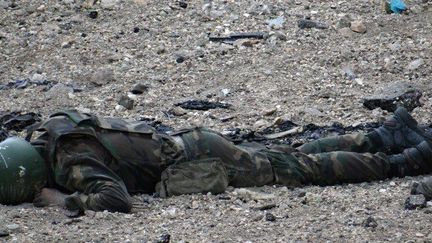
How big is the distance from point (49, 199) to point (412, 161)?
2.11 meters

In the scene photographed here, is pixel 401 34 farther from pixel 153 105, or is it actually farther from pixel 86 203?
pixel 86 203

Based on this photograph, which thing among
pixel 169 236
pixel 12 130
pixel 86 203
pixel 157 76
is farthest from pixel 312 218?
pixel 157 76

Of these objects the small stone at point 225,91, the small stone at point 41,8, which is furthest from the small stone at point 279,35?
the small stone at point 41,8

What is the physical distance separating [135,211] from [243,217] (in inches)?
23.2

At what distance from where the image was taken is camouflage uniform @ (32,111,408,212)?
5.70 meters

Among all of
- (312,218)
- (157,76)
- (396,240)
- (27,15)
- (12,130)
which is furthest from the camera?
(27,15)

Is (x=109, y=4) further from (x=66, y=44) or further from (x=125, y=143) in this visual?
(x=125, y=143)

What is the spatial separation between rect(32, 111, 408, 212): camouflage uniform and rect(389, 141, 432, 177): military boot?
0.16ft

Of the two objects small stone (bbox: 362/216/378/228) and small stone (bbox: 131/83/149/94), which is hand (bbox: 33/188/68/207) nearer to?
small stone (bbox: 362/216/378/228)

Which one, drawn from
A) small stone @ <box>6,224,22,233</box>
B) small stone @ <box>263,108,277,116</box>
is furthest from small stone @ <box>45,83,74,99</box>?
small stone @ <box>6,224,22,233</box>

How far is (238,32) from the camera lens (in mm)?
9859

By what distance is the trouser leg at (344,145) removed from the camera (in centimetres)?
658

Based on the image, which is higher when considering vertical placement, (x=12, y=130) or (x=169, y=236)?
(x=169, y=236)

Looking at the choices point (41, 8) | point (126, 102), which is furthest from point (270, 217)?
point (41, 8)
